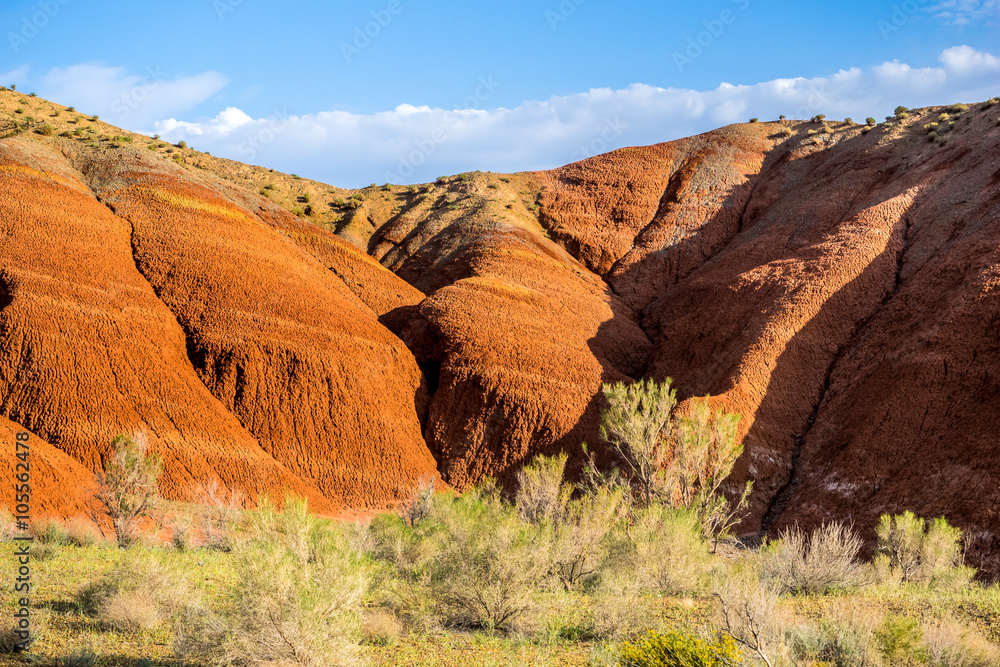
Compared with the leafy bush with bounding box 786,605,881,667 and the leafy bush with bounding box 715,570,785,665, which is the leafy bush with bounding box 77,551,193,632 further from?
the leafy bush with bounding box 786,605,881,667

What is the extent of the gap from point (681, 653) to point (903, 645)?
2.99 m

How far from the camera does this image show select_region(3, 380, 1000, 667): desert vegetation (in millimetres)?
8844

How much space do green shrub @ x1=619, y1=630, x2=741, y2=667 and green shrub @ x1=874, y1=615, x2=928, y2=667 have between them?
2.18 meters

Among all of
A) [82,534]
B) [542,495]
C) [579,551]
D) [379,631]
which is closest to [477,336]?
[542,495]

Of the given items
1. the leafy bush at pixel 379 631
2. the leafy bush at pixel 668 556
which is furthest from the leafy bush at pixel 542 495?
the leafy bush at pixel 379 631

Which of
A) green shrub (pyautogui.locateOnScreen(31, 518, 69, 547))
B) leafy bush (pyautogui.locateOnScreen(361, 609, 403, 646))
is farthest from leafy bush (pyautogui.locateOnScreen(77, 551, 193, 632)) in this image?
green shrub (pyautogui.locateOnScreen(31, 518, 69, 547))

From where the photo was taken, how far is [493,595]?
12.0m

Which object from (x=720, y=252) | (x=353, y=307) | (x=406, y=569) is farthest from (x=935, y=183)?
(x=406, y=569)

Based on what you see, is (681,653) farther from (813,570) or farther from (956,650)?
(813,570)

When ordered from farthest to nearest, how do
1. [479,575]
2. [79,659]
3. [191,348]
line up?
1. [191,348]
2. [479,575]
3. [79,659]

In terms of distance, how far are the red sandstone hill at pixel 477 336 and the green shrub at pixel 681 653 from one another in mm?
16404

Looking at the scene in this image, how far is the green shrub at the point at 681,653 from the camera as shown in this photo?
8383mm

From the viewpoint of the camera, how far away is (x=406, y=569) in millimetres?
15445

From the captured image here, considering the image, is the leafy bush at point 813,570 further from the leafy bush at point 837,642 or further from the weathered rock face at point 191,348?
the weathered rock face at point 191,348
